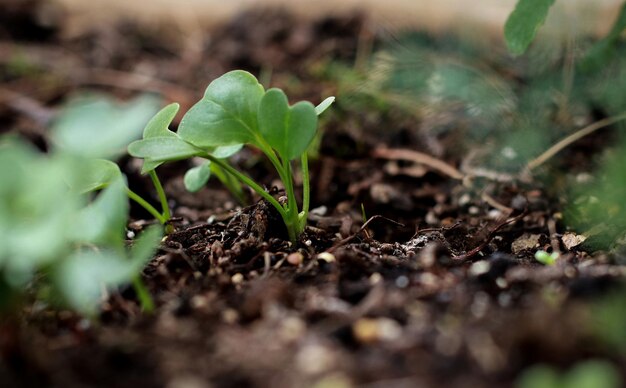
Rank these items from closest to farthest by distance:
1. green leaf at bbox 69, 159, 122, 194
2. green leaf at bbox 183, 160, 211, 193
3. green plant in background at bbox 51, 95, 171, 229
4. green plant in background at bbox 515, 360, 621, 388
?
1. green plant in background at bbox 515, 360, 621, 388
2. green plant in background at bbox 51, 95, 171, 229
3. green leaf at bbox 69, 159, 122, 194
4. green leaf at bbox 183, 160, 211, 193

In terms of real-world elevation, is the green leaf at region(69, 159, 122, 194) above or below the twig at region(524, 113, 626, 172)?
above

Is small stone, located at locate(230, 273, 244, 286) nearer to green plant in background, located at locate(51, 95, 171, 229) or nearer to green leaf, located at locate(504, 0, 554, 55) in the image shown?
green plant in background, located at locate(51, 95, 171, 229)

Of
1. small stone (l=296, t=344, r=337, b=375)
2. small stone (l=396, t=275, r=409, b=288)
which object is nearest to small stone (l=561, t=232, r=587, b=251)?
small stone (l=396, t=275, r=409, b=288)

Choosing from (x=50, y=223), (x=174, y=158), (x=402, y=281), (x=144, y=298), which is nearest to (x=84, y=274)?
(x=50, y=223)

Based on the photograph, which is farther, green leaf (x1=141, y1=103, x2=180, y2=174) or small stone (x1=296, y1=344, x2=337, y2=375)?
green leaf (x1=141, y1=103, x2=180, y2=174)

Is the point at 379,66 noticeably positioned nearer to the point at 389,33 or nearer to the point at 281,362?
the point at 389,33

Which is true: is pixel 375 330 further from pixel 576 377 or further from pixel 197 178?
pixel 197 178
